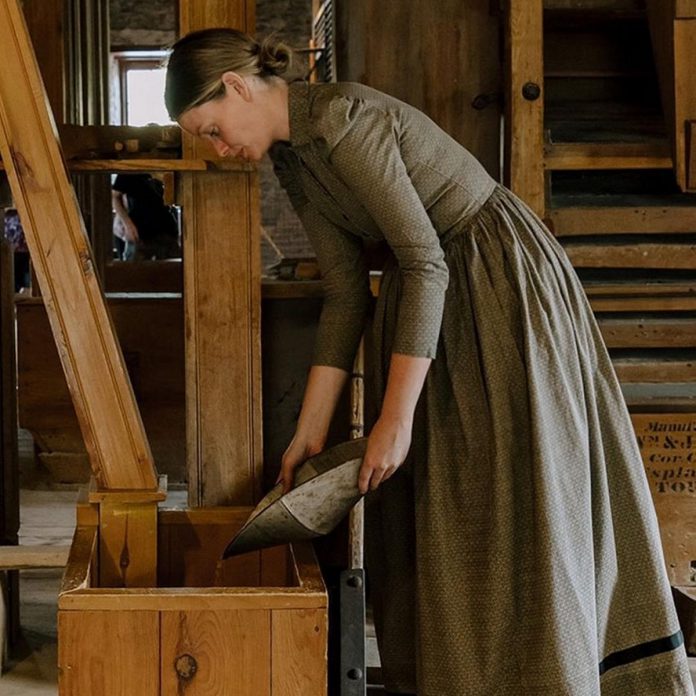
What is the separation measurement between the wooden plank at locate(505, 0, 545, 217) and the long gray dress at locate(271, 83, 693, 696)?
1140mm

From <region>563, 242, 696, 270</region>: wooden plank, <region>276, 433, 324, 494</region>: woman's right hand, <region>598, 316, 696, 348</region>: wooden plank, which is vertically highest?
<region>563, 242, 696, 270</region>: wooden plank

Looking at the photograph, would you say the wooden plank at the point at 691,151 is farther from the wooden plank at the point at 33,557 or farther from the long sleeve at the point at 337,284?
the wooden plank at the point at 33,557

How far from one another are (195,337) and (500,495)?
84cm

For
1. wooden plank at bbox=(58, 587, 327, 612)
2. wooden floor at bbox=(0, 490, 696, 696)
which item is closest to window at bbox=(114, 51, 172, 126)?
wooden floor at bbox=(0, 490, 696, 696)

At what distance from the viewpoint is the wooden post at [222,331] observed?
2.54m

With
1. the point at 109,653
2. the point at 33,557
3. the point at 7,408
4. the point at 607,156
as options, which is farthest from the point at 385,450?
the point at 607,156

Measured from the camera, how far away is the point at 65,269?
228 cm

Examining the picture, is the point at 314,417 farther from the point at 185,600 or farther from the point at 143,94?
the point at 143,94

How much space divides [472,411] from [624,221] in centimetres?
154

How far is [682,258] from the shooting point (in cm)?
340

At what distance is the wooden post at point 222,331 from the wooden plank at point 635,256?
123 cm

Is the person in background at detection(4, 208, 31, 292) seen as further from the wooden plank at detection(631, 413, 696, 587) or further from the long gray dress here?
the long gray dress

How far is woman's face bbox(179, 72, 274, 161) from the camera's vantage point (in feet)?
6.55

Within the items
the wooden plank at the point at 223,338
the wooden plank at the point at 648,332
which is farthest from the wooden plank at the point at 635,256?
the wooden plank at the point at 223,338
